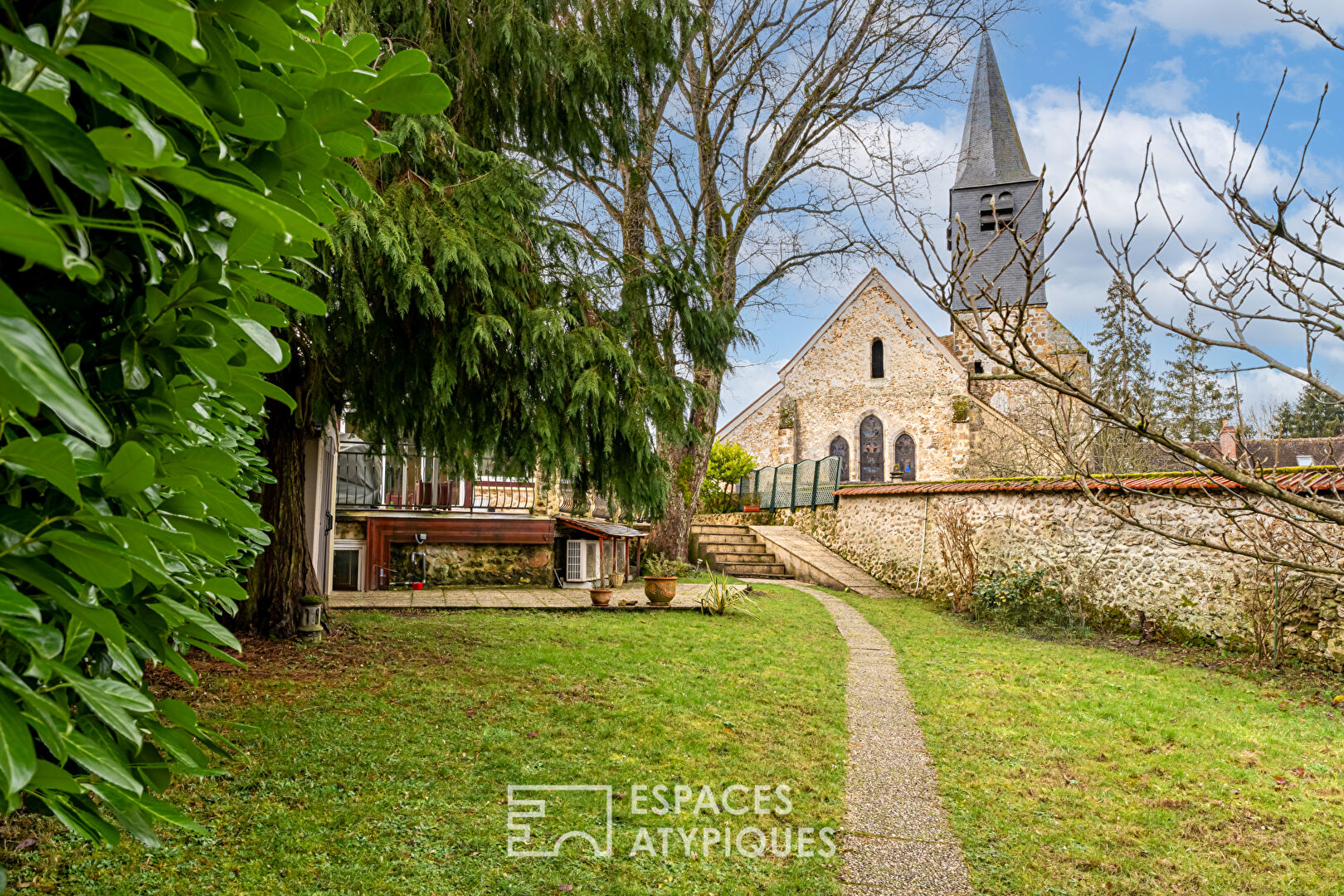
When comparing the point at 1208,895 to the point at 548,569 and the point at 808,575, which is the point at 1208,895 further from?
the point at 808,575

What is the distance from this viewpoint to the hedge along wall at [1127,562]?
8609 mm

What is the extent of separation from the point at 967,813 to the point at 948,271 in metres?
3.19

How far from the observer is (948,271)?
2.42 metres

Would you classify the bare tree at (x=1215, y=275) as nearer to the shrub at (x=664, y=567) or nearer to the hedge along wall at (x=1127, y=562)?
the hedge along wall at (x=1127, y=562)

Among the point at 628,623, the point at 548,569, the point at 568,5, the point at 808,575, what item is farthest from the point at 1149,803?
the point at 808,575

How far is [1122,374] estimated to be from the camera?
9.78 feet

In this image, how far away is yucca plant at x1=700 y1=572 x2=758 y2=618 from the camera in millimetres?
10969

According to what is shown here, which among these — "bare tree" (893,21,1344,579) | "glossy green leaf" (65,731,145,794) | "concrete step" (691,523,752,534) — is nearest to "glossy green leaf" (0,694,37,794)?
"glossy green leaf" (65,731,145,794)

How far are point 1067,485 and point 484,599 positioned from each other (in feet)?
26.6

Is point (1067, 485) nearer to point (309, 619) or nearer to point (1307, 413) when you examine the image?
point (1307, 413)

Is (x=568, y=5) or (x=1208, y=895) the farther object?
(x=568, y=5)

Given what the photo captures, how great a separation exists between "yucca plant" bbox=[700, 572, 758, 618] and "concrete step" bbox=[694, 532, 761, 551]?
6637 millimetres

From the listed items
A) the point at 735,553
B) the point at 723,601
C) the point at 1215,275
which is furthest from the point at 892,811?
the point at 735,553

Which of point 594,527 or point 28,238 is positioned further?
point 594,527
